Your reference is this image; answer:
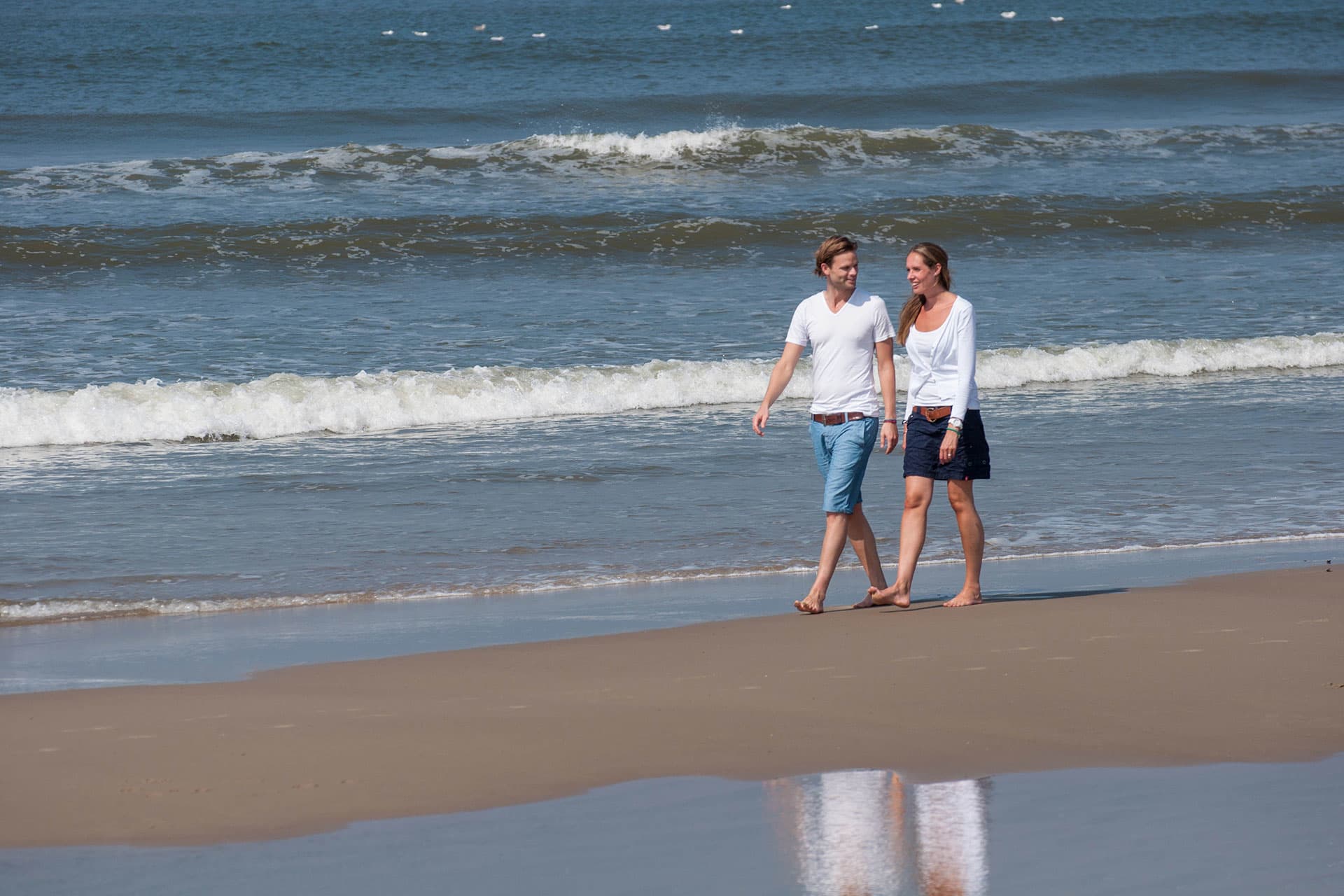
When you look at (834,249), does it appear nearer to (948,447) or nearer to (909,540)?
(948,447)

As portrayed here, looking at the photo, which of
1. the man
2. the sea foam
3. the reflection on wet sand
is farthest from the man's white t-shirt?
the sea foam

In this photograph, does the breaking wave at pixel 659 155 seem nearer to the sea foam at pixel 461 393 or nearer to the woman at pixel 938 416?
the sea foam at pixel 461 393

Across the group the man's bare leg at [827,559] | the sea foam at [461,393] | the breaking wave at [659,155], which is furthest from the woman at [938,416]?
the breaking wave at [659,155]

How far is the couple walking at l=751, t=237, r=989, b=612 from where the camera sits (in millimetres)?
6051

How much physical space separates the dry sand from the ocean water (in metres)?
1.59

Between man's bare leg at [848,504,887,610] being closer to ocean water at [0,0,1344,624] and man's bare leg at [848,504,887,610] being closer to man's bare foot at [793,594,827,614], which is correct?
man's bare foot at [793,594,827,614]

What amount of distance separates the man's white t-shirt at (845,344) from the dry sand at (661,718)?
35.9 inches

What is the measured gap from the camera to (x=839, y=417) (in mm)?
6230

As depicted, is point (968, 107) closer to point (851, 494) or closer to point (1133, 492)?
point (1133, 492)

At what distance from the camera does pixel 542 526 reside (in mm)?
8031

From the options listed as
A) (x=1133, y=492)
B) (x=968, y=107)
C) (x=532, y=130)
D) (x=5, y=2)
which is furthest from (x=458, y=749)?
(x=5, y=2)

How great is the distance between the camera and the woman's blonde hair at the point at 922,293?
19.8ft

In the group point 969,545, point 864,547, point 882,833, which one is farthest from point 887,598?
point 882,833

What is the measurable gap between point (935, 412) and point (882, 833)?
8.69 ft
